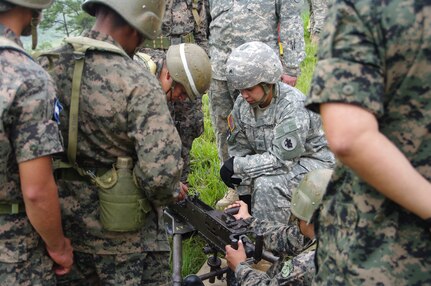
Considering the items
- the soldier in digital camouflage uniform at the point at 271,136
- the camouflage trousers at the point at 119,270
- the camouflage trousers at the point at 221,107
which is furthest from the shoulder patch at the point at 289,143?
the camouflage trousers at the point at 119,270

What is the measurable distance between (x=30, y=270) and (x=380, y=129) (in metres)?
1.45

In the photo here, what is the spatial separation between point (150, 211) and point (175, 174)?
275 millimetres

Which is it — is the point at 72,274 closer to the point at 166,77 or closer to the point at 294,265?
the point at 294,265

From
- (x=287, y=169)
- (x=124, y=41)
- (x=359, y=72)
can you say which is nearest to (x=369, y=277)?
(x=359, y=72)

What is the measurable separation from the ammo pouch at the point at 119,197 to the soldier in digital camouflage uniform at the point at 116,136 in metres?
0.04

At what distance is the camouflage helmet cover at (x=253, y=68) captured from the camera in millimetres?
3678

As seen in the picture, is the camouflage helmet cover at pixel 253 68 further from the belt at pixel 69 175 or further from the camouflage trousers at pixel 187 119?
the belt at pixel 69 175

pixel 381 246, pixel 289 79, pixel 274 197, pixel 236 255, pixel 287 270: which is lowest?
pixel 274 197

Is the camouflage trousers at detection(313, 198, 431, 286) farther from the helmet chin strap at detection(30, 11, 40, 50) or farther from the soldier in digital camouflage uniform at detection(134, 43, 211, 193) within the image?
the soldier in digital camouflage uniform at detection(134, 43, 211, 193)

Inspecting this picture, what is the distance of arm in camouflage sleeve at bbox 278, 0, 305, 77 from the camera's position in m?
4.60

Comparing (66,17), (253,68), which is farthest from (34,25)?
(66,17)

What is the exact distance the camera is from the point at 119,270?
2438 millimetres

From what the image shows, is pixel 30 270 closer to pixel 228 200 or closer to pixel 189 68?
pixel 189 68

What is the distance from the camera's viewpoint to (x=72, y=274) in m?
2.51
